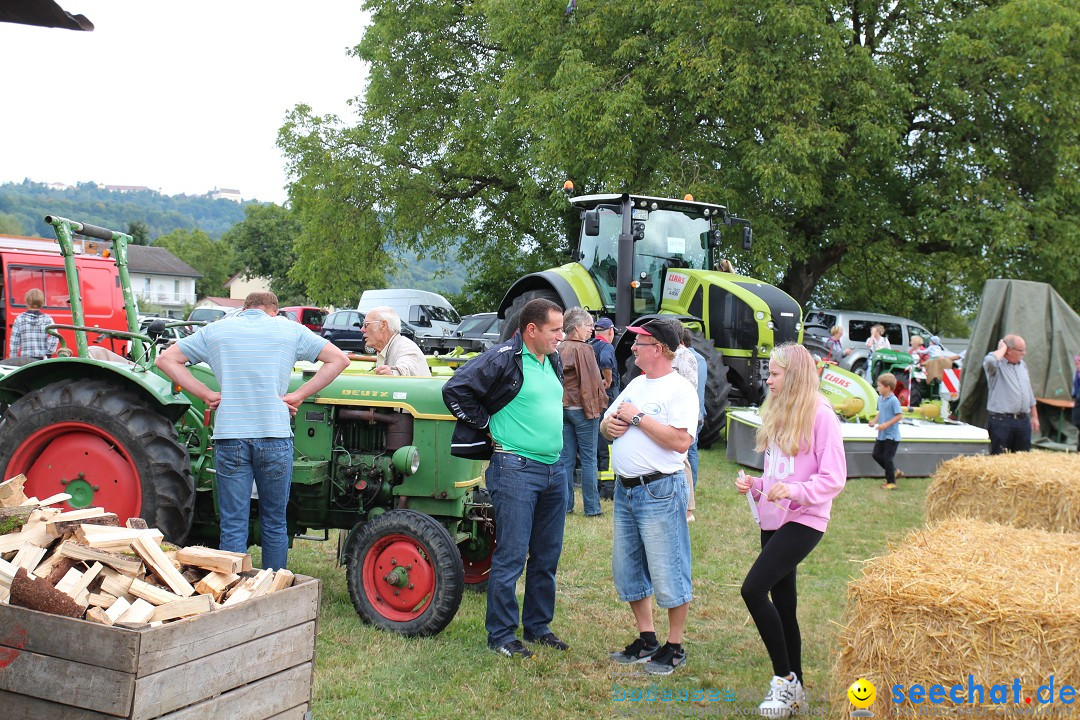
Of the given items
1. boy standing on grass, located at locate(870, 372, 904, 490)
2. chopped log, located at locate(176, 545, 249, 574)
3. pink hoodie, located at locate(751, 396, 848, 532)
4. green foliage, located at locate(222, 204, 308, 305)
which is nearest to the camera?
chopped log, located at locate(176, 545, 249, 574)

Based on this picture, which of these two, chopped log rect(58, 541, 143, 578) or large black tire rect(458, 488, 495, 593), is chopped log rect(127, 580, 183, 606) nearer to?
chopped log rect(58, 541, 143, 578)

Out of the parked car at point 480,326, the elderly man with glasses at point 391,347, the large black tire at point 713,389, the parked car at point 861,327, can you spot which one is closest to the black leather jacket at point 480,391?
the elderly man with glasses at point 391,347

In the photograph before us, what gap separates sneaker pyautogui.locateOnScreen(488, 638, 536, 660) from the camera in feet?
15.1

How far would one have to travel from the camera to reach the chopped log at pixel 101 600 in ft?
9.58

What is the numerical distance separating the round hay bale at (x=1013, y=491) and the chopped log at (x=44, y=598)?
17.4 feet

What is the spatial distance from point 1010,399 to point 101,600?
8.30 meters

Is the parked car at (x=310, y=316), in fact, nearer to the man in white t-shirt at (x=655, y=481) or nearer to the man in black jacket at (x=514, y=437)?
the man in black jacket at (x=514, y=437)

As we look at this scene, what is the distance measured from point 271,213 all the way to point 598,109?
44452 millimetres

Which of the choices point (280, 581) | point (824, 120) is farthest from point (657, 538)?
point (824, 120)

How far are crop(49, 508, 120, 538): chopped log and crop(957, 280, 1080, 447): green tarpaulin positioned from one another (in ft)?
34.8

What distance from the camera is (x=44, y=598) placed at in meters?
2.86

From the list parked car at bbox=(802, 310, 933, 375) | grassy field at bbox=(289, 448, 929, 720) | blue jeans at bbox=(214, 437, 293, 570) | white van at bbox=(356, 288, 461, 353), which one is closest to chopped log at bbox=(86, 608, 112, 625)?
grassy field at bbox=(289, 448, 929, 720)

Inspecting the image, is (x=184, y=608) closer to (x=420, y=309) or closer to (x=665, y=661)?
(x=665, y=661)

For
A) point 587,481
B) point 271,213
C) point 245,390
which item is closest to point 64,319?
point 587,481
